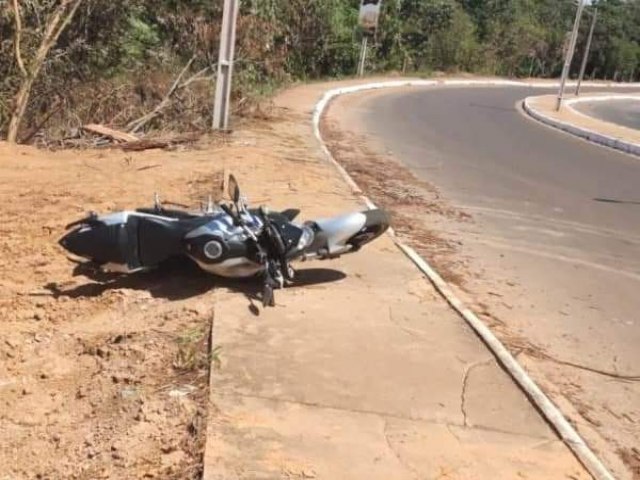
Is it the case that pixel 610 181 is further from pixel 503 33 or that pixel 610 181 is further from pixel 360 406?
pixel 503 33

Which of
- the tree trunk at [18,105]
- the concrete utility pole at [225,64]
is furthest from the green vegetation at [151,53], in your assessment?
the concrete utility pole at [225,64]

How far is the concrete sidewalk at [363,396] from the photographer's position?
3.49 metres

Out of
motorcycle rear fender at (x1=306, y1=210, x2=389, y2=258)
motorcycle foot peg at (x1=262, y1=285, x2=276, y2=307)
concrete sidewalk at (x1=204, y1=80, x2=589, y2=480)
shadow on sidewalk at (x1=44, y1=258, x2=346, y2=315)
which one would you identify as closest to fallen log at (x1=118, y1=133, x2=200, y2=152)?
shadow on sidewalk at (x1=44, y1=258, x2=346, y2=315)

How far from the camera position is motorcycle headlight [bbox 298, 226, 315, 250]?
5.39m

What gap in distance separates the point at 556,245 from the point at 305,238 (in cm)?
346

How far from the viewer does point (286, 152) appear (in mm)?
11719

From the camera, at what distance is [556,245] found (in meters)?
7.97

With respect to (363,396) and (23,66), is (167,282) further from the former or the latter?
(23,66)

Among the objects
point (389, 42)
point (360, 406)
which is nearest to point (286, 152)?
point (360, 406)

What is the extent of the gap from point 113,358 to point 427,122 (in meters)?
15.7

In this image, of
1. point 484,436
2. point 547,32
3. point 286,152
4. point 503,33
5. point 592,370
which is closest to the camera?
point 484,436

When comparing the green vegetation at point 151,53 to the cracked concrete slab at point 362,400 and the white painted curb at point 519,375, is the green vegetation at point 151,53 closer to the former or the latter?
the white painted curb at point 519,375

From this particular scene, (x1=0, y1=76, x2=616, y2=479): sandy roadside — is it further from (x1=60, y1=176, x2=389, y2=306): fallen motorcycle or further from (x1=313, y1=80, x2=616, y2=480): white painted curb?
(x1=60, y1=176, x2=389, y2=306): fallen motorcycle

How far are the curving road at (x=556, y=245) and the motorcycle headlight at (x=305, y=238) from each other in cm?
138
